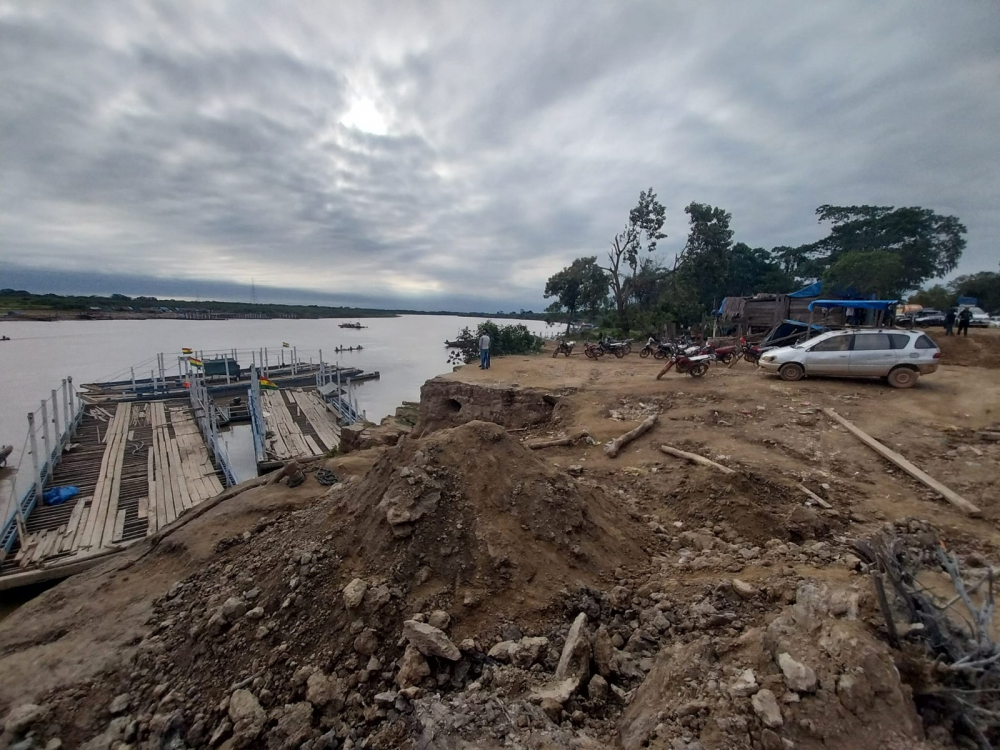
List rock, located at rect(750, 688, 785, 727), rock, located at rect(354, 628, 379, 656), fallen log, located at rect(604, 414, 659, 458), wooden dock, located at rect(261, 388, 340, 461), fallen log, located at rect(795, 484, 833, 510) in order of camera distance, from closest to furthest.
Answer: rock, located at rect(750, 688, 785, 727) → rock, located at rect(354, 628, 379, 656) → fallen log, located at rect(795, 484, 833, 510) → fallen log, located at rect(604, 414, 659, 458) → wooden dock, located at rect(261, 388, 340, 461)

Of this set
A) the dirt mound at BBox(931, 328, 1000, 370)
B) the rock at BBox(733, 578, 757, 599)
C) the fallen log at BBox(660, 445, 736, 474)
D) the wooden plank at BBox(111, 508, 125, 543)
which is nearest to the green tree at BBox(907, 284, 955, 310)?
the dirt mound at BBox(931, 328, 1000, 370)

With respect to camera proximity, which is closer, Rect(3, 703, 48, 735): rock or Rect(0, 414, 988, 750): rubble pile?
Rect(0, 414, 988, 750): rubble pile

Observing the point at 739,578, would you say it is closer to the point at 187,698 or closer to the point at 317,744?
the point at 317,744

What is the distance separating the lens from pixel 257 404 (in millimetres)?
18891

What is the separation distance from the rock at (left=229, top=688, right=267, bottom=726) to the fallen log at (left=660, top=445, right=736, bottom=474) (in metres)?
5.39

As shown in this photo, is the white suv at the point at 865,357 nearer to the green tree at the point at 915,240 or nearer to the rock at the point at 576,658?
the rock at the point at 576,658

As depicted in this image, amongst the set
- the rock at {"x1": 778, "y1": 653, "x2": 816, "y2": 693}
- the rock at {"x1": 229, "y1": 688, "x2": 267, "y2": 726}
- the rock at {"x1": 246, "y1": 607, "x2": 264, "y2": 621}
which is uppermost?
the rock at {"x1": 778, "y1": 653, "x2": 816, "y2": 693}

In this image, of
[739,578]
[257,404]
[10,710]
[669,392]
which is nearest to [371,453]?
[10,710]

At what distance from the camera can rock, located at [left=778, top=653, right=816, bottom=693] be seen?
2020mm

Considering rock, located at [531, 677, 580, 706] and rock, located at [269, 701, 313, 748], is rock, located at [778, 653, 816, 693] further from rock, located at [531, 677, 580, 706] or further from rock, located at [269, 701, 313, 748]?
rock, located at [269, 701, 313, 748]

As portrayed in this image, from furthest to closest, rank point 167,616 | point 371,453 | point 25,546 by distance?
point 371,453
point 25,546
point 167,616

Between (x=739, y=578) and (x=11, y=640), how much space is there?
25.7ft

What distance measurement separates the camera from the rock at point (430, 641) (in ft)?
9.34

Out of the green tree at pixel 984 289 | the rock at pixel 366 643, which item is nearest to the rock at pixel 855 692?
the rock at pixel 366 643
